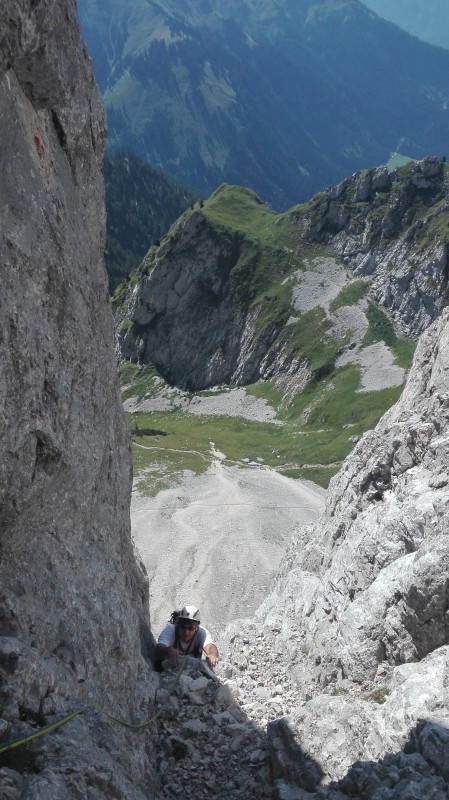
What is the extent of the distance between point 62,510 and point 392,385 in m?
125

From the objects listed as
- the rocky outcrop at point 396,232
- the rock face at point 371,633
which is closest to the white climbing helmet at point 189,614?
the rock face at point 371,633

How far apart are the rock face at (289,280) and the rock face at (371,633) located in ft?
403

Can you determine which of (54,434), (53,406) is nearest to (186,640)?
(54,434)

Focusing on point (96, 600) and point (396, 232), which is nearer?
point (96, 600)

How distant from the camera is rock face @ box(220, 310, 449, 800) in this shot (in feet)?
42.8

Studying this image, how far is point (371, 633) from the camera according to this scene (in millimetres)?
18297

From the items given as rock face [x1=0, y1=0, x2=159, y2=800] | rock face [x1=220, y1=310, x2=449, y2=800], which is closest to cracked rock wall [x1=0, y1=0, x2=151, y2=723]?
rock face [x1=0, y1=0, x2=159, y2=800]

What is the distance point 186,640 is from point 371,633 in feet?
23.1

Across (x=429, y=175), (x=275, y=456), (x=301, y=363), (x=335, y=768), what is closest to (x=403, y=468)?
(x=335, y=768)

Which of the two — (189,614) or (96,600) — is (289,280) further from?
(96,600)

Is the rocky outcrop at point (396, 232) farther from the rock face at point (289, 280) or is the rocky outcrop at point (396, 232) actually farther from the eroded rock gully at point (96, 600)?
the eroded rock gully at point (96, 600)

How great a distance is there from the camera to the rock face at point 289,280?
15728cm

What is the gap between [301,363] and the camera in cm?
15438

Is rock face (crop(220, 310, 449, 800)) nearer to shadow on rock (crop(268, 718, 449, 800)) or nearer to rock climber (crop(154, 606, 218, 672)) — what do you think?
shadow on rock (crop(268, 718, 449, 800))
